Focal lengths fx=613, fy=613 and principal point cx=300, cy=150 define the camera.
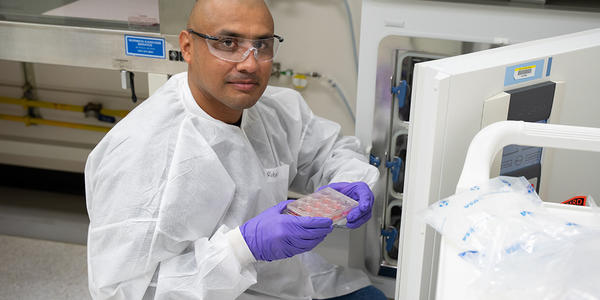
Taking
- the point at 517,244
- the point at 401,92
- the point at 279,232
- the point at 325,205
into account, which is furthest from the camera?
the point at 401,92

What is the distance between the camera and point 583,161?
1.22 m

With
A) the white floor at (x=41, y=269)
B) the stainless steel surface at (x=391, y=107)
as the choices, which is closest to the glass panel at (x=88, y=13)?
the stainless steel surface at (x=391, y=107)

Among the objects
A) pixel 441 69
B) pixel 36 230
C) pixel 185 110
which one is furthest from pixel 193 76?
pixel 36 230

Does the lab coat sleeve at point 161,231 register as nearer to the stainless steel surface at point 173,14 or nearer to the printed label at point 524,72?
the stainless steel surface at point 173,14

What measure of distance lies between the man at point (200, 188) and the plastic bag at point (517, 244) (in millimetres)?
495

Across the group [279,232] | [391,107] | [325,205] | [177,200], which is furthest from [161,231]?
[391,107]

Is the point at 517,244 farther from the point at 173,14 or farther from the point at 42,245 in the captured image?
the point at 42,245

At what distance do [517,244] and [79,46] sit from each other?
1.37 metres

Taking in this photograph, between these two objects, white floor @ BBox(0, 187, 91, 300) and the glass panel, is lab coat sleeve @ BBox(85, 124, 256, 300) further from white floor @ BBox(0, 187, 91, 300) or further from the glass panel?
white floor @ BBox(0, 187, 91, 300)

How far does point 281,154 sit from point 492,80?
28.1 inches

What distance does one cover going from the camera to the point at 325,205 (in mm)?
1396

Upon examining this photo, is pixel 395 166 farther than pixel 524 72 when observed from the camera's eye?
Yes

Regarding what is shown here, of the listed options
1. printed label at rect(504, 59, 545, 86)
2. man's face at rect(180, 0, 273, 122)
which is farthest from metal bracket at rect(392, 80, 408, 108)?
printed label at rect(504, 59, 545, 86)

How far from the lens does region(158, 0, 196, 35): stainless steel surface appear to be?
1.65 metres
